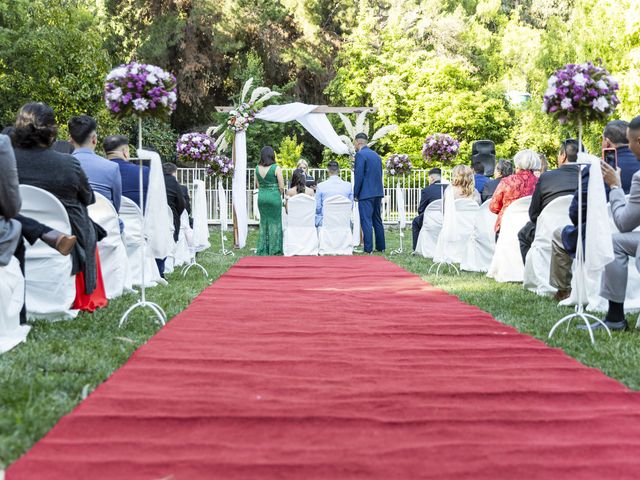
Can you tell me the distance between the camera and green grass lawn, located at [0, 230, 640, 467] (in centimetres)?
328

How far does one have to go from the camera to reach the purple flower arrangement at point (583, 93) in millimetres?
5273

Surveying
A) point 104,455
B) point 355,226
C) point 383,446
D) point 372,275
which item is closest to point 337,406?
point 383,446

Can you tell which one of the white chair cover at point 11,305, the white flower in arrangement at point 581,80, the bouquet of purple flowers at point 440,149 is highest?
the white flower in arrangement at point 581,80

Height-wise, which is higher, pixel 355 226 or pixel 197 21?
pixel 197 21

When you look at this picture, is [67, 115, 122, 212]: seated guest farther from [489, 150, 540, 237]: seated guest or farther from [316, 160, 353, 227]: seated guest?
[316, 160, 353, 227]: seated guest

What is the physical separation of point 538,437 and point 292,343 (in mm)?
2198

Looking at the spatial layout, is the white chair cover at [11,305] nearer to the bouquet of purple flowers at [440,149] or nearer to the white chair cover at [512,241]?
the white chair cover at [512,241]

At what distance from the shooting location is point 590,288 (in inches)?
257

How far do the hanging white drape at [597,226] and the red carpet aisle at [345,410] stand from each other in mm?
723

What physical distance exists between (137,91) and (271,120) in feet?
38.9

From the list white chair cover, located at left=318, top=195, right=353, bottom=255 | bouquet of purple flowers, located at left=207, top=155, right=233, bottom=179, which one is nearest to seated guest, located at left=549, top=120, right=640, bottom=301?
white chair cover, located at left=318, top=195, right=353, bottom=255

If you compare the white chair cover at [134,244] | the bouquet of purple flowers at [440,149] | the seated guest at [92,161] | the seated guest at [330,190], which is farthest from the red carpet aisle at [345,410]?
the seated guest at [330,190]

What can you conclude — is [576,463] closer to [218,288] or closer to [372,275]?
[218,288]

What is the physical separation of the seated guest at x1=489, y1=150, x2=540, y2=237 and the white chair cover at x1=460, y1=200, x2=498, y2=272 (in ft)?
4.23
